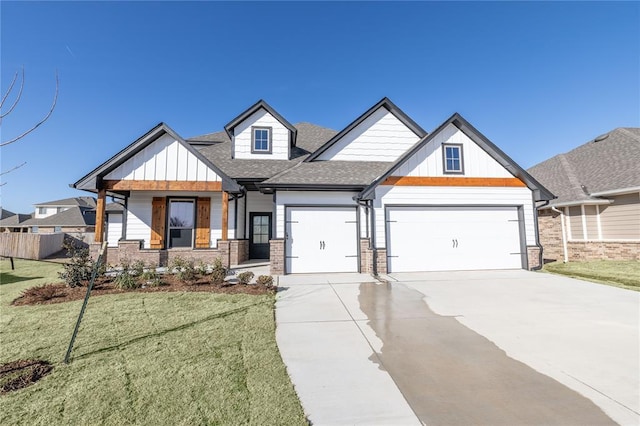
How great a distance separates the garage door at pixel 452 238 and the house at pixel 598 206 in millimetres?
5513

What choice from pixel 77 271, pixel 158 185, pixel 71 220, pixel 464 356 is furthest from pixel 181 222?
pixel 71 220

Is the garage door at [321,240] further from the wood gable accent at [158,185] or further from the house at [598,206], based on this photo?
the house at [598,206]

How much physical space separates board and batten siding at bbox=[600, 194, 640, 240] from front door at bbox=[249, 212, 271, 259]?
15.6 m

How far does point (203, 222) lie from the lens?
12289mm

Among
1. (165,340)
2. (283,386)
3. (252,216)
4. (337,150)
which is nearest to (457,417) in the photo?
(283,386)

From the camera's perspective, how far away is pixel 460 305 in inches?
235

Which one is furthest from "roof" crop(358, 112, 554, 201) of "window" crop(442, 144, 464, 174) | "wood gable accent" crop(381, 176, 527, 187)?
"window" crop(442, 144, 464, 174)

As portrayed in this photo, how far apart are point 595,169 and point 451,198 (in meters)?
10.7

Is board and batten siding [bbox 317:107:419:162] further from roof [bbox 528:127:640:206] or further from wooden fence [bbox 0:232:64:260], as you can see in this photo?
wooden fence [bbox 0:232:64:260]

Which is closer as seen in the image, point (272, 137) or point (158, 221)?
point (158, 221)

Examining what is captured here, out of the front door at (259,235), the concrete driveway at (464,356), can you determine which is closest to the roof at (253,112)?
the front door at (259,235)

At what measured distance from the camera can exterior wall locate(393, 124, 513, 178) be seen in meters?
10.2

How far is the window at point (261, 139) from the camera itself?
13758 mm

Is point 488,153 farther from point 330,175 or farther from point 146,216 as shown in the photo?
point 146,216
